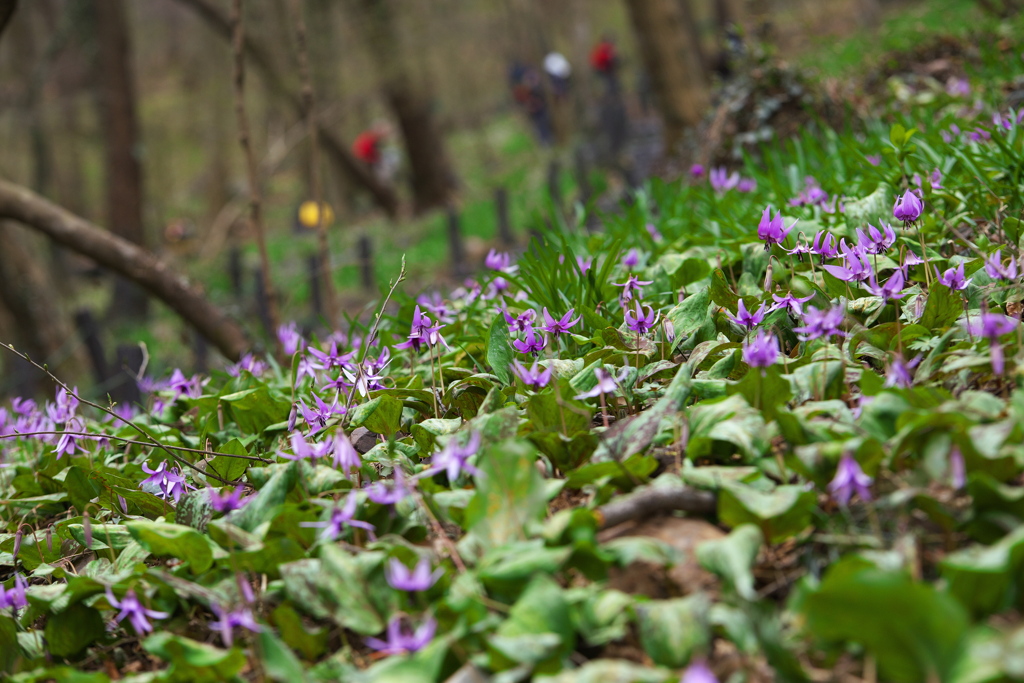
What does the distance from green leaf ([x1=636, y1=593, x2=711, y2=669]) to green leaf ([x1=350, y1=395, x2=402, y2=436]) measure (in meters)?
1.01

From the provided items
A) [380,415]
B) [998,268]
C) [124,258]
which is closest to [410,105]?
[124,258]

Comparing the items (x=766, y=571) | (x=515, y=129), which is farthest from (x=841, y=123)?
(x=515, y=129)

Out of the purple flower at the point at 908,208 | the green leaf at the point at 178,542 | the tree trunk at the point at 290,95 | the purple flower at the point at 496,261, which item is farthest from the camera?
the tree trunk at the point at 290,95

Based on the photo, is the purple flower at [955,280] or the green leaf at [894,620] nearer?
the green leaf at [894,620]

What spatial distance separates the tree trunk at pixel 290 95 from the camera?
1290 cm

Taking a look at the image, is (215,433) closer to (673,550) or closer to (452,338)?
(452,338)

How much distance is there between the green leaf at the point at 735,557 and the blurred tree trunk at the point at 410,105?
14489mm

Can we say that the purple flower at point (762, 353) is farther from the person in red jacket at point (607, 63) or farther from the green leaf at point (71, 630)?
the person in red jacket at point (607, 63)

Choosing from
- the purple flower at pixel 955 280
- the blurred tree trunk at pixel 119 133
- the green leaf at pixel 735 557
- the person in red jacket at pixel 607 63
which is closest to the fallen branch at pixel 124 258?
the purple flower at pixel 955 280

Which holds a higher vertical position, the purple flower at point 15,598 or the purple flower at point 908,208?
the purple flower at point 908,208

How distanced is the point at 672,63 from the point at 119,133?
9.41 meters

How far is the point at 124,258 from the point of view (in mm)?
4316

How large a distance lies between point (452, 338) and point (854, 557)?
1.74 metres

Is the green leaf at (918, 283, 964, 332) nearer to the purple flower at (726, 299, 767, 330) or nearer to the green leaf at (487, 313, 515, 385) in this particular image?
the purple flower at (726, 299, 767, 330)
